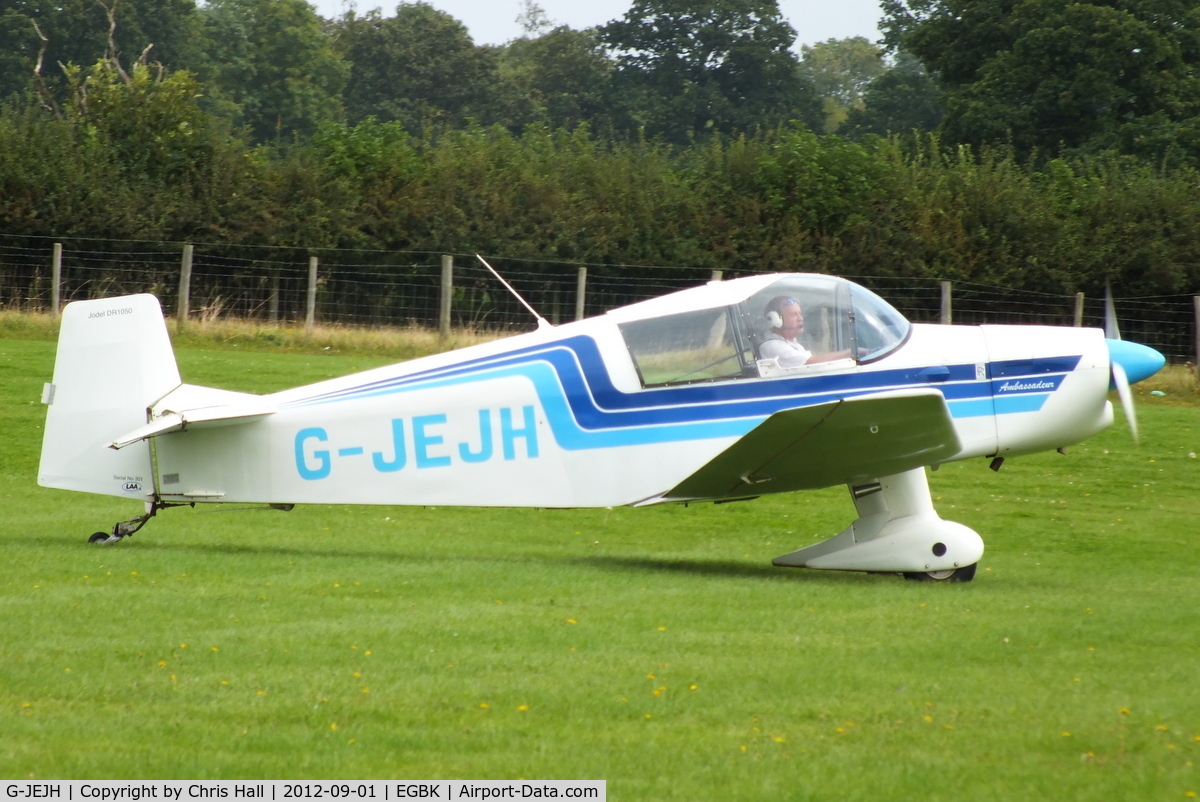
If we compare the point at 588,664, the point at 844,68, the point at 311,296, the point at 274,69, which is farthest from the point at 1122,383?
the point at 844,68

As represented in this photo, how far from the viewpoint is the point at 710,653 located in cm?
636

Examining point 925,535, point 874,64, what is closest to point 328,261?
point 925,535

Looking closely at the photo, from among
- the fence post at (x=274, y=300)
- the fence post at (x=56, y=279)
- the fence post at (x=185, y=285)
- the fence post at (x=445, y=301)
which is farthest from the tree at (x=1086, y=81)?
the fence post at (x=56, y=279)

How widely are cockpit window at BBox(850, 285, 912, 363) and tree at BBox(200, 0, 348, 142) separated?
5493 cm

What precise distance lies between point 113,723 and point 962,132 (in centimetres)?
3947

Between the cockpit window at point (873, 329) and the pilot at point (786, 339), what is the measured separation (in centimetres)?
14

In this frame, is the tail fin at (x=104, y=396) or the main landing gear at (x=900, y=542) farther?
the tail fin at (x=104, y=396)

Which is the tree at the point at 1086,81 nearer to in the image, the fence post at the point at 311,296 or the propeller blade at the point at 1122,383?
the fence post at the point at 311,296

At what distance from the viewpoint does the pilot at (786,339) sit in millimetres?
9070

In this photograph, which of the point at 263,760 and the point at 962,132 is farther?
the point at 962,132

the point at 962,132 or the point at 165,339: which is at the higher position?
the point at 962,132

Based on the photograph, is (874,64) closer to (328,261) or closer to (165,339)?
(328,261)

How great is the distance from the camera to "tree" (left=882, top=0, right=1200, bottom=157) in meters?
37.8

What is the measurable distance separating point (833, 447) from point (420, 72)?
60.3 m
